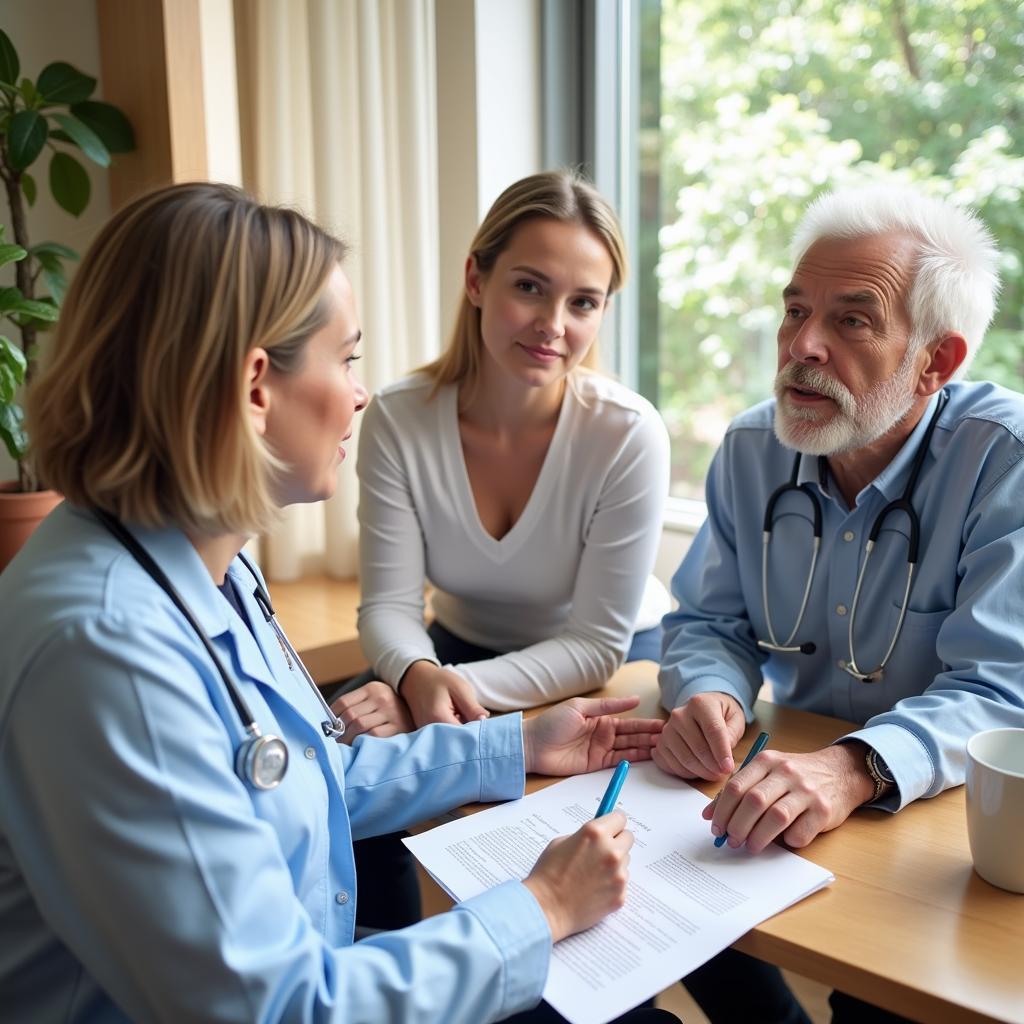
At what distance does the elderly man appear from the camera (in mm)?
1311

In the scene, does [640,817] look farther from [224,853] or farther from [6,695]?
[6,695]

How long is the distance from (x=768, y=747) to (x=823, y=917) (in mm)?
370

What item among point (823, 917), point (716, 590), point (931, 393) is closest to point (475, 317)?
point (716, 590)

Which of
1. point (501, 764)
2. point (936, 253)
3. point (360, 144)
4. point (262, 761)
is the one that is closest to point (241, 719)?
point (262, 761)

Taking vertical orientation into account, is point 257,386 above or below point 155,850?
above

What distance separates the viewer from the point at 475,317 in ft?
6.42

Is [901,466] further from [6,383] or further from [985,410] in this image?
[6,383]

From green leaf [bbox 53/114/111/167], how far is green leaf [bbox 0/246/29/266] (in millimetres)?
300

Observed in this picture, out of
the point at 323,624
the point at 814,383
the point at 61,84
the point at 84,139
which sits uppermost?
the point at 61,84

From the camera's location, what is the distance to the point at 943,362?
1511 mm

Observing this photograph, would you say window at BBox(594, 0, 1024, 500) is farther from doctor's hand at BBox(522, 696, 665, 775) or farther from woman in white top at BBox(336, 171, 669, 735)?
doctor's hand at BBox(522, 696, 665, 775)

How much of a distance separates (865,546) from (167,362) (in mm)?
1039

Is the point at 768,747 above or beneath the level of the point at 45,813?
beneath

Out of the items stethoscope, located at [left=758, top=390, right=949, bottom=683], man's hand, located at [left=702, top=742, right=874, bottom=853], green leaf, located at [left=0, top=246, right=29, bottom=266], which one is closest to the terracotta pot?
green leaf, located at [left=0, top=246, right=29, bottom=266]
